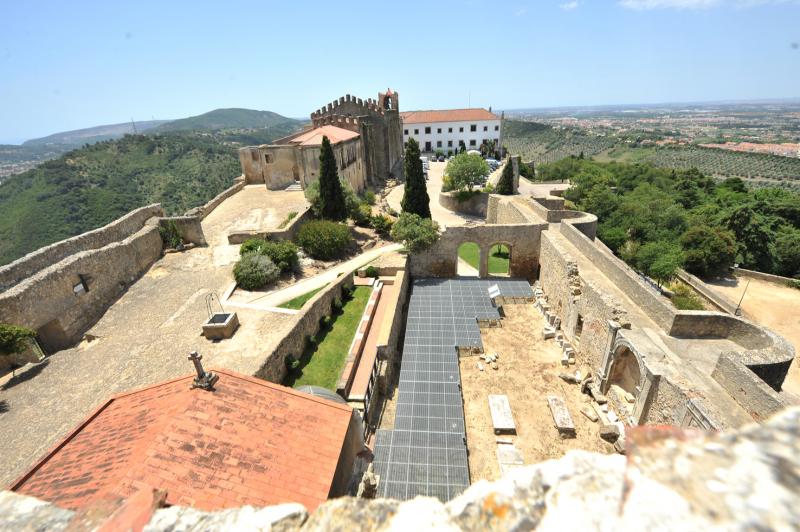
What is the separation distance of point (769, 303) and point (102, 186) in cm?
11047

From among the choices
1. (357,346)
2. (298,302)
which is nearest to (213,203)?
(298,302)

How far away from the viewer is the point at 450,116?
60.8m

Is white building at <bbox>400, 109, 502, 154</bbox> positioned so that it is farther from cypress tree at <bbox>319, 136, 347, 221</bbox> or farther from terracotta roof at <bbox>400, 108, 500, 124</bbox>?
cypress tree at <bbox>319, 136, 347, 221</bbox>

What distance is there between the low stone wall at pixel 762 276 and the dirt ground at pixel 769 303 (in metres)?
0.35

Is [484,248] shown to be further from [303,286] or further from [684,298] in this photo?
→ [684,298]

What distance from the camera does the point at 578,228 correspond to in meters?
20.6

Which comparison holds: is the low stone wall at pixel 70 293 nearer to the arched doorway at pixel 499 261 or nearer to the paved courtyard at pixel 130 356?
the paved courtyard at pixel 130 356

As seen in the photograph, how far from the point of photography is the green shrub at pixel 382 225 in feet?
84.3

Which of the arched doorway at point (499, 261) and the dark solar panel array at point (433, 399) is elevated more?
the dark solar panel array at point (433, 399)

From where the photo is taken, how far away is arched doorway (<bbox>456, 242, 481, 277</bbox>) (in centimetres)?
2328

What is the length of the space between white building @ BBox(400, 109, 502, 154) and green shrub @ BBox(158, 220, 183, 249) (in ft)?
153

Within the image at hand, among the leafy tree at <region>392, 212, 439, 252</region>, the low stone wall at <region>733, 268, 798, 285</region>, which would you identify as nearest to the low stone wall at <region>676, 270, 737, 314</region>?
the low stone wall at <region>733, 268, 798, 285</region>

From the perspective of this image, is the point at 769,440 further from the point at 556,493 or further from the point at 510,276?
the point at 510,276

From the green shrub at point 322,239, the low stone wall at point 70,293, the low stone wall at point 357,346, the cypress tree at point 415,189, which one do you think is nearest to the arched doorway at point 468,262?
the cypress tree at point 415,189
